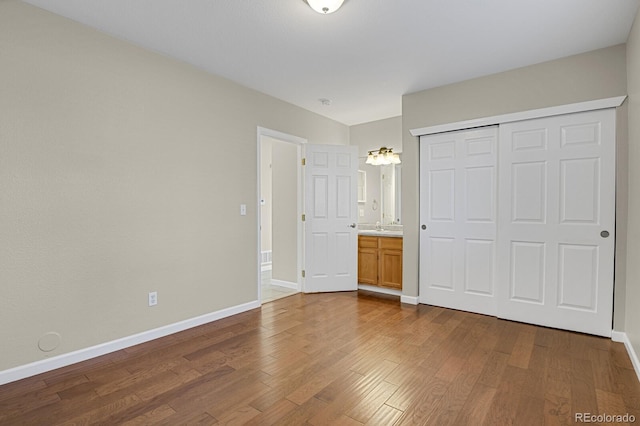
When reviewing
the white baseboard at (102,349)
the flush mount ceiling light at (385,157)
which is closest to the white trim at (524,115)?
the flush mount ceiling light at (385,157)

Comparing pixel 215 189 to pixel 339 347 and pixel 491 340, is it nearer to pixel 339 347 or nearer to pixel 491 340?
pixel 339 347

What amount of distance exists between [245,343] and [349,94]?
303 cm

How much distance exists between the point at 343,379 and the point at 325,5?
2.53 meters

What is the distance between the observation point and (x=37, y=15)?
230 cm

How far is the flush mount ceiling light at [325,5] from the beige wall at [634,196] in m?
2.16

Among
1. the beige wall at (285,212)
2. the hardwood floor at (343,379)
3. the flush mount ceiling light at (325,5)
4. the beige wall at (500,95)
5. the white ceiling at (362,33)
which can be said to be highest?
the white ceiling at (362,33)

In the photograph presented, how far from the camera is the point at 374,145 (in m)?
5.20

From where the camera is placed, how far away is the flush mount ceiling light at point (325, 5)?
2151 mm

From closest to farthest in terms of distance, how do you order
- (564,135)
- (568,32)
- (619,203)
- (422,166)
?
(568,32)
(619,203)
(564,135)
(422,166)

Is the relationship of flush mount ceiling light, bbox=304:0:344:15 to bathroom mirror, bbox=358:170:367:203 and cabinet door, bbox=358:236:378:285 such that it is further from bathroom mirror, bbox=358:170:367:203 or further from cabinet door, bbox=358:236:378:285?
bathroom mirror, bbox=358:170:367:203

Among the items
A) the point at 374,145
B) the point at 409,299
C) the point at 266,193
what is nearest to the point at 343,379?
the point at 409,299

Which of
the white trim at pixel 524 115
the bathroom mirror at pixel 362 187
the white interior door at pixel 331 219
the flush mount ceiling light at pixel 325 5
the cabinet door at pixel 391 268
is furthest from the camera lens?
the bathroom mirror at pixel 362 187

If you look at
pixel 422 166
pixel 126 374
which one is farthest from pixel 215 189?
pixel 422 166

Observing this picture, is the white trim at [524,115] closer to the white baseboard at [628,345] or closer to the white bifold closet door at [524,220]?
the white bifold closet door at [524,220]
